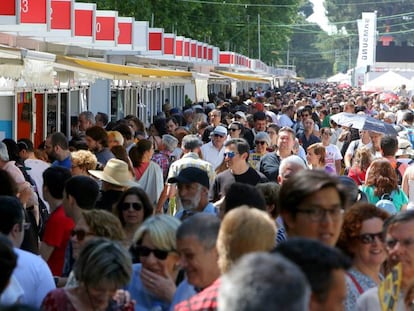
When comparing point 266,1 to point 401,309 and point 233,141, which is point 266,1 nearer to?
point 233,141

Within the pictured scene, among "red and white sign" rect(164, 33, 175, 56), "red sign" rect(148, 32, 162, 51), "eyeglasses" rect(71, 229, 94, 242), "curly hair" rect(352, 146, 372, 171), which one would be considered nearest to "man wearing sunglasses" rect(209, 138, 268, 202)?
"curly hair" rect(352, 146, 372, 171)

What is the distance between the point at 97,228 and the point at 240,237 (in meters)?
1.67

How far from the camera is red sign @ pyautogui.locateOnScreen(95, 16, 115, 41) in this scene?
2089 cm

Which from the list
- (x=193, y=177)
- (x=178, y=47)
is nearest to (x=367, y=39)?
(x=178, y=47)

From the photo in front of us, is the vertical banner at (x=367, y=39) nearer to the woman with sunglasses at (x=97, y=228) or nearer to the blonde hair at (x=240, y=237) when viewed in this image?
the woman with sunglasses at (x=97, y=228)

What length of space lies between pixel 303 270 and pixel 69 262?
3.21m

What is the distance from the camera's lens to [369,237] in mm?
6344

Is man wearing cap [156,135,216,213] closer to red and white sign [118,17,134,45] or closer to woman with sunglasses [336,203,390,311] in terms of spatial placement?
woman with sunglasses [336,203,390,311]

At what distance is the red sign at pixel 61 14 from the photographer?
56.2 ft

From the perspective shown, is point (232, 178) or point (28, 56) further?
point (28, 56)

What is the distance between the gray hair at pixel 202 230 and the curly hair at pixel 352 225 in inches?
42.2

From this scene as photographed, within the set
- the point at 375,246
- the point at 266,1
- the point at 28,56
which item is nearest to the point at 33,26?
the point at 28,56

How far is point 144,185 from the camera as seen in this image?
463 inches

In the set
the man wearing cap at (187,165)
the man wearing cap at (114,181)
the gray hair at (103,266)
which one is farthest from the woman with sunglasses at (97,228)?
the man wearing cap at (187,165)
